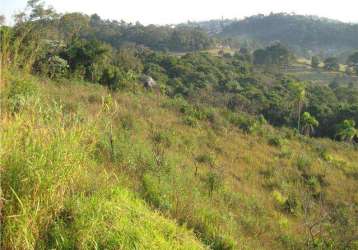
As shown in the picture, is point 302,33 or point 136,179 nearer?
point 136,179

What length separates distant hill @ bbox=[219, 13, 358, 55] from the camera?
4619 inches

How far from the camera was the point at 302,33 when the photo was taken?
422 ft

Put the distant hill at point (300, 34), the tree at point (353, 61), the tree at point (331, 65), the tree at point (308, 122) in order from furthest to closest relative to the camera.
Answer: the distant hill at point (300, 34) < the tree at point (353, 61) < the tree at point (331, 65) < the tree at point (308, 122)

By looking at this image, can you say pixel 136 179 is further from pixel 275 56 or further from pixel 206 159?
pixel 275 56

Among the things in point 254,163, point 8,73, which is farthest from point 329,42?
point 8,73

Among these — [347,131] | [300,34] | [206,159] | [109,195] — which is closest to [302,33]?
[300,34]

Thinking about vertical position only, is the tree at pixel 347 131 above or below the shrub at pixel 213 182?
below

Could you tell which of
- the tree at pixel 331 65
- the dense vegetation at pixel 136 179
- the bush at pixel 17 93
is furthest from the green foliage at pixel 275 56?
the bush at pixel 17 93

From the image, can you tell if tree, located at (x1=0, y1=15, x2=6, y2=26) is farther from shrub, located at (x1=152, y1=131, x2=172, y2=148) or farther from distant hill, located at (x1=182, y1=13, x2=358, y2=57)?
distant hill, located at (x1=182, y1=13, x2=358, y2=57)

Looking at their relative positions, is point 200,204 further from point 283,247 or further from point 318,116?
point 318,116

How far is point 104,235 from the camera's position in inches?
106

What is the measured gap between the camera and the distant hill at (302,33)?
117 metres

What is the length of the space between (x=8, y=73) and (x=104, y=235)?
67.4 inches

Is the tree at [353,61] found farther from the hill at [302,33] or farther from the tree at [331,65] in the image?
the hill at [302,33]
